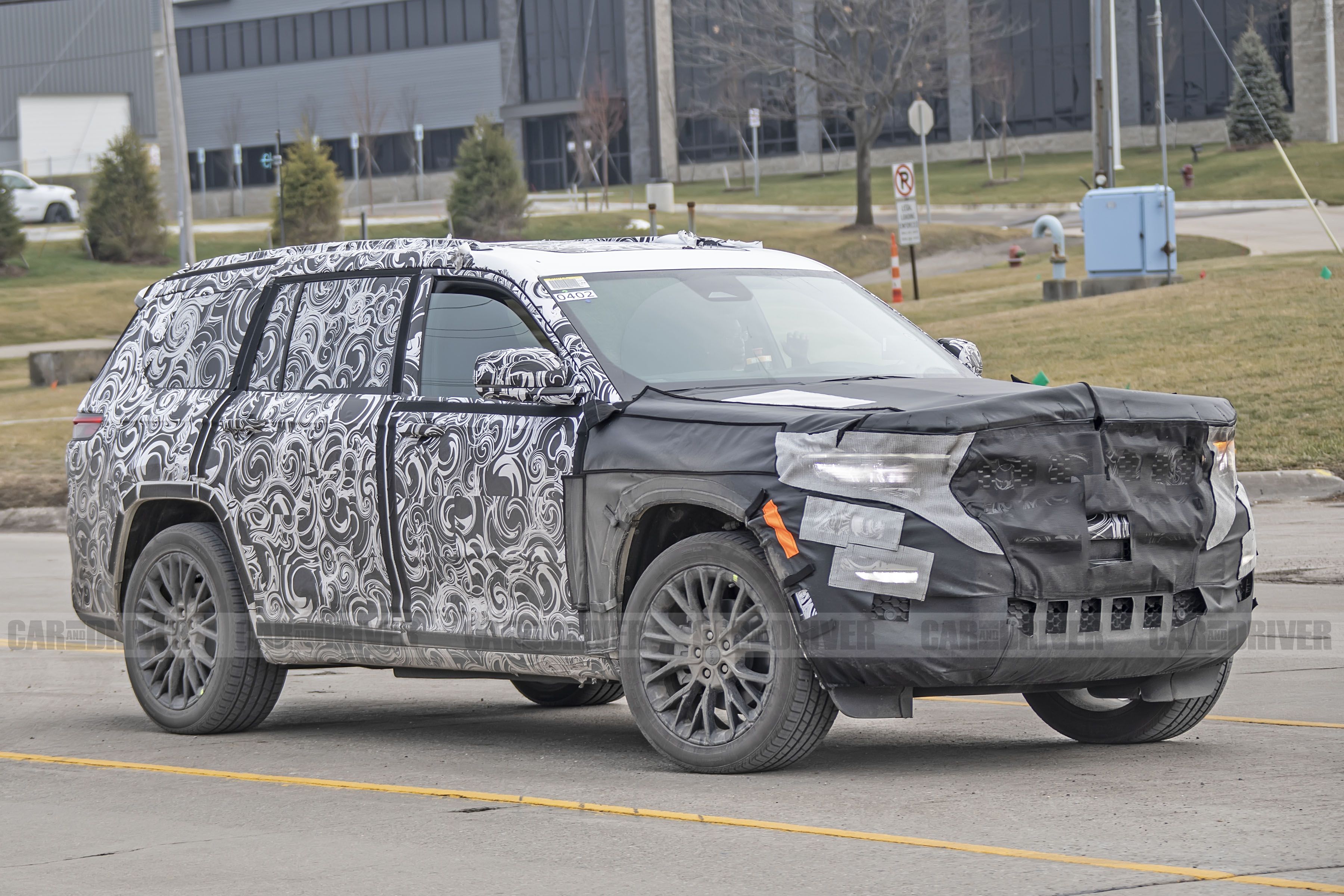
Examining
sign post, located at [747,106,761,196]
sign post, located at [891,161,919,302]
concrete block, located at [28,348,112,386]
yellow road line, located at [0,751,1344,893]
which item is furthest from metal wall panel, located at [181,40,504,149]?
yellow road line, located at [0,751,1344,893]

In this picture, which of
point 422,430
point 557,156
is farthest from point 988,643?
point 557,156

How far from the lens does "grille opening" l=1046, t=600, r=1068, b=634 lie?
19.7ft

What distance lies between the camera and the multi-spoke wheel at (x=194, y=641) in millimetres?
7973

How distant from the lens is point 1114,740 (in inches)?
278

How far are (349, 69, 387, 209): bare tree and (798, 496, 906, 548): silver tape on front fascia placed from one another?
82.4 metres

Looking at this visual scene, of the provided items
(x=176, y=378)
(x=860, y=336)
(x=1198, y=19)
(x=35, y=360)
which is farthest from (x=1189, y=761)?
(x=1198, y=19)

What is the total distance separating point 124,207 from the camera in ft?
175

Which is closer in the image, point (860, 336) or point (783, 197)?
point (860, 336)

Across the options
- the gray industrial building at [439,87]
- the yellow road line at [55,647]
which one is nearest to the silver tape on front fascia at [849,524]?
the yellow road line at [55,647]

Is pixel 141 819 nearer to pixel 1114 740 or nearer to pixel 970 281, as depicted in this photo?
pixel 1114 740

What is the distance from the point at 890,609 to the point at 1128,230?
2453 centimetres

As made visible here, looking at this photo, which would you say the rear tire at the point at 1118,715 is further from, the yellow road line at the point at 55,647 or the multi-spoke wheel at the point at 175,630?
the yellow road line at the point at 55,647

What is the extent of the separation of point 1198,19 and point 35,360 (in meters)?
52.8

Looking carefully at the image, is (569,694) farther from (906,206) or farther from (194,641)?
(906,206)
